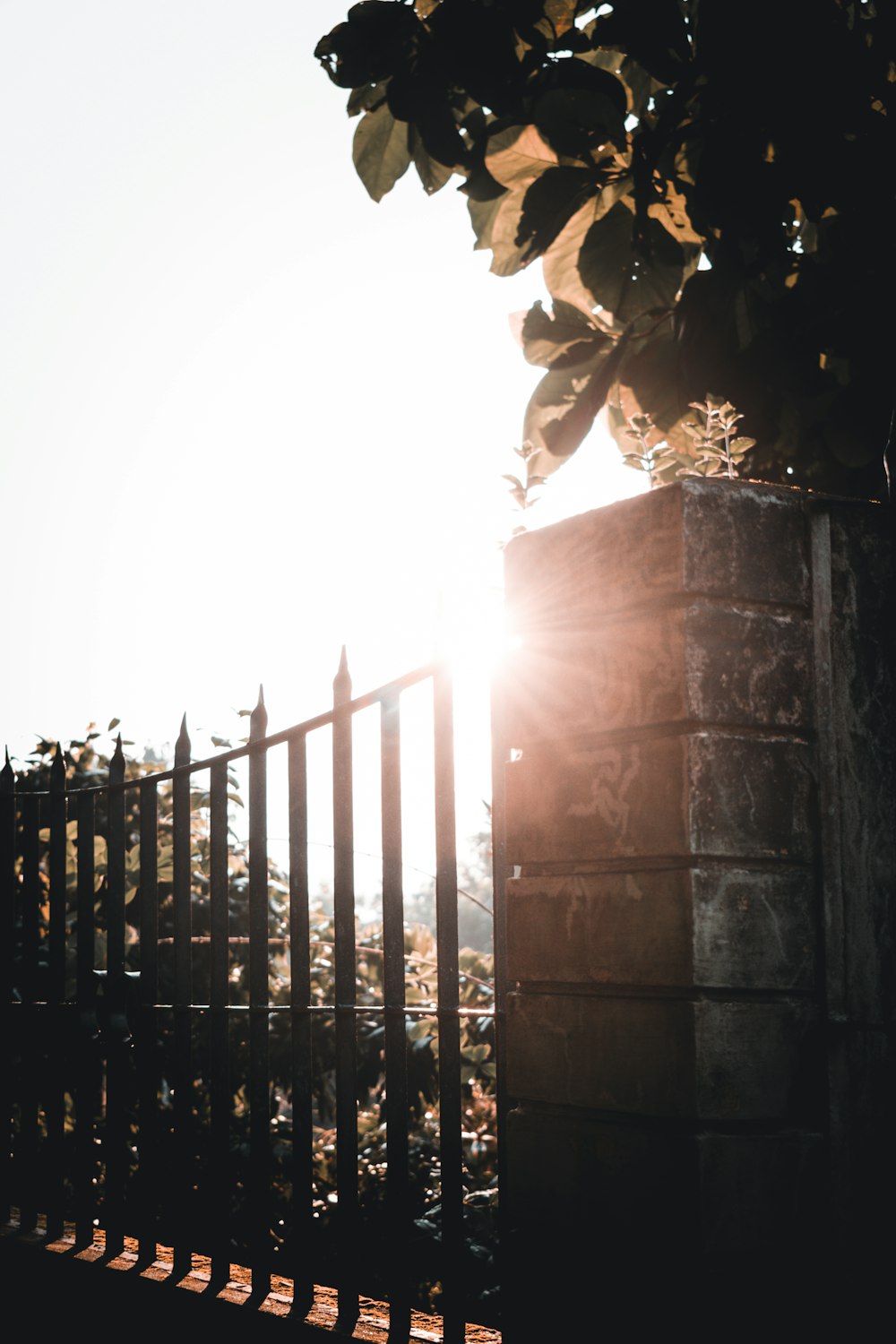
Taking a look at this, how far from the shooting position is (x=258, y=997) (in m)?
A: 3.48

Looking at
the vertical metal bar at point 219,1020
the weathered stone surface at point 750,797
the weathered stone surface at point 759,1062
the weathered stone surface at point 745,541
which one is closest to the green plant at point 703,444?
the weathered stone surface at point 745,541

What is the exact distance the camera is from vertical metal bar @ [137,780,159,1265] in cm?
397

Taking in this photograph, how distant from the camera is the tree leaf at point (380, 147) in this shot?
7.83 feet

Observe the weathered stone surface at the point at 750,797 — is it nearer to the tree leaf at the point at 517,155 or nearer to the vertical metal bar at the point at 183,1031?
the tree leaf at the point at 517,155

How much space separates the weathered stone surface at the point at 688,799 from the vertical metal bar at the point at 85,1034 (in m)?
2.42

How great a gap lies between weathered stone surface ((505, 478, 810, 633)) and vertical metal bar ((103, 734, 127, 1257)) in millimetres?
2191

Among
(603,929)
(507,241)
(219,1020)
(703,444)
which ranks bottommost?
(219,1020)

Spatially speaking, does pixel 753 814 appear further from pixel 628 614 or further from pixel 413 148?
pixel 413 148

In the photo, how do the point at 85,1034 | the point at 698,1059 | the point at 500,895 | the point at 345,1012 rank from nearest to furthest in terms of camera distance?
the point at 698,1059 < the point at 500,895 < the point at 345,1012 < the point at 85,1034

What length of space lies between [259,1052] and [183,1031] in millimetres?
488

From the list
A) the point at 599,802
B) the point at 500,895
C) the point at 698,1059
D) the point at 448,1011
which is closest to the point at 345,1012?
the point at 448,1011

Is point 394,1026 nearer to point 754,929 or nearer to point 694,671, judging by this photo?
point 754,929

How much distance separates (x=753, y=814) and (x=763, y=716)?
0.18 meters

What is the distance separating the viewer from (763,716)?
2293mm
